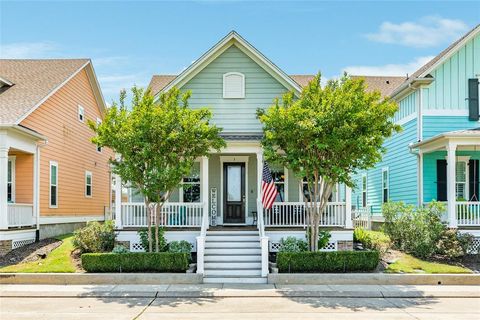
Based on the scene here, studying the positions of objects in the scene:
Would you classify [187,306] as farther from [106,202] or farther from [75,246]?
[106,202]

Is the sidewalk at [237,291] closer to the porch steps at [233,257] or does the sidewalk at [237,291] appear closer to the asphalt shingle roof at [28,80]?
the porch steps at [233,257]

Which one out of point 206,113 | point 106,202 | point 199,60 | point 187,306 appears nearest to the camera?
point 187,306

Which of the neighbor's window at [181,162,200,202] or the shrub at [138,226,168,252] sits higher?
the neighbor's window at [181,162,200,202]

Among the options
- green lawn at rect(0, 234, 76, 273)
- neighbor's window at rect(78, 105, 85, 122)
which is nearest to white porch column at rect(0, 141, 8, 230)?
green lawn at rect(0, 234, 76, 273)

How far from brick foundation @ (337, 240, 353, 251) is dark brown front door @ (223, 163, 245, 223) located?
445 cm

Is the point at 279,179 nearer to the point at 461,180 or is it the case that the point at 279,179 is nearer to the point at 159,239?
the point at 159,239

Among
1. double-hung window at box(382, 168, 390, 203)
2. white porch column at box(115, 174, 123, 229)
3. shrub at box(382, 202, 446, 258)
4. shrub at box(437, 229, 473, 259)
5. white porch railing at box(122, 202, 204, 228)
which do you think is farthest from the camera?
double-hung window at box(382, 168, 390, 203)

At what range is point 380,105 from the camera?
16000 millimetres

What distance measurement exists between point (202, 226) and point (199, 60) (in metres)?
6.61

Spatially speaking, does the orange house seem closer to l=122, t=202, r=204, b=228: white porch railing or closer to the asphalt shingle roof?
the asphalt shingle roof

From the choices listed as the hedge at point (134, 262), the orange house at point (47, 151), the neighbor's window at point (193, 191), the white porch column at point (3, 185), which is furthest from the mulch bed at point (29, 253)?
the neighbor's window at point (193, 191)

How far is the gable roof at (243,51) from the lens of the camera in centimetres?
2066

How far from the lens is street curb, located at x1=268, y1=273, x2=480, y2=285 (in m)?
15.4

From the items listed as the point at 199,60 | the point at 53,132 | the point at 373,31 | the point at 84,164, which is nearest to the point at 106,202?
the point at 84,164
